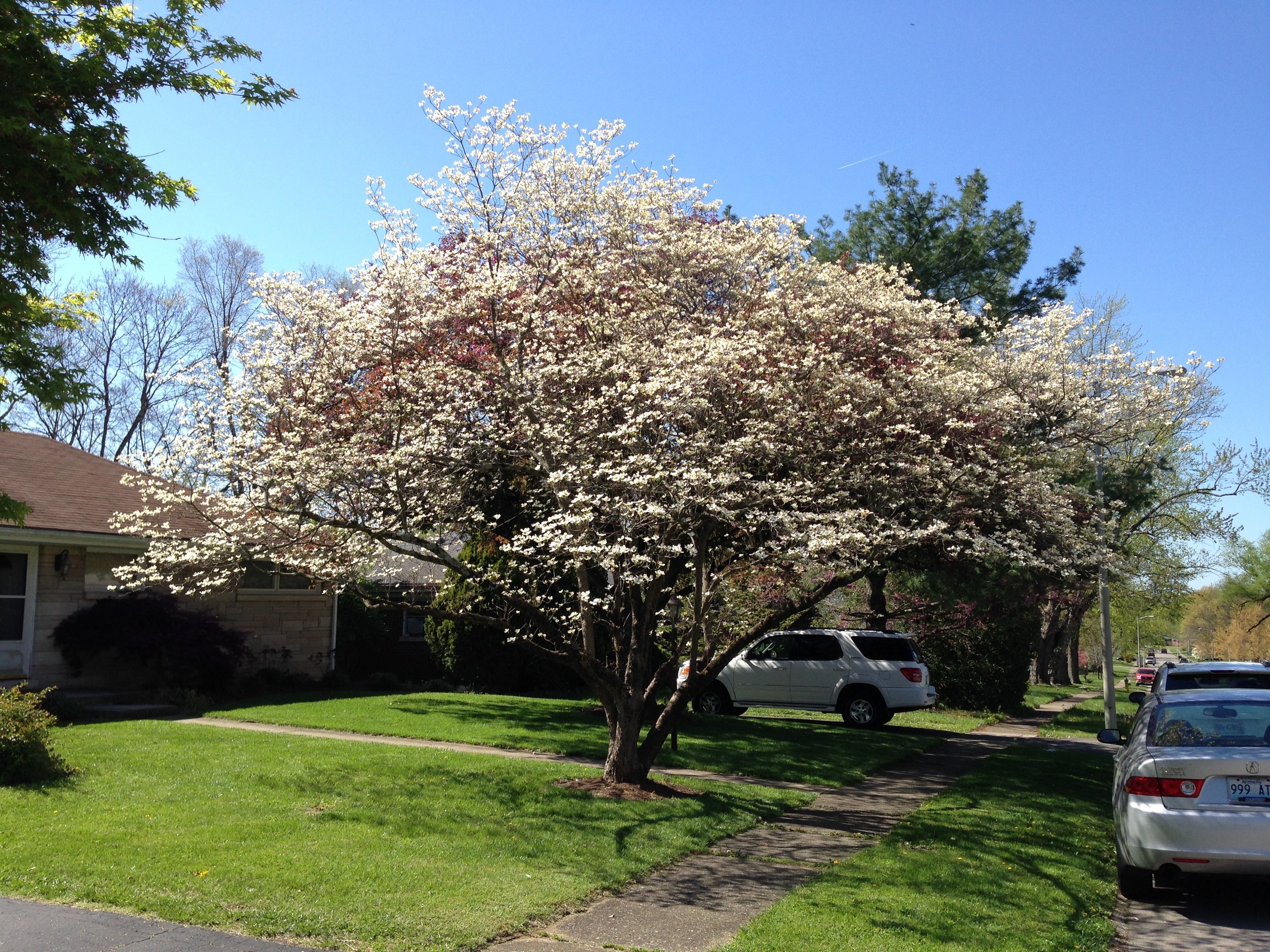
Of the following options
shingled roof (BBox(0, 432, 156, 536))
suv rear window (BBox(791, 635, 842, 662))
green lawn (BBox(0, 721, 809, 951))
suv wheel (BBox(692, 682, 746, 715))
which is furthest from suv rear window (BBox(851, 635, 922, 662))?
shingled roof (BBox(0, 432, 156, 536))

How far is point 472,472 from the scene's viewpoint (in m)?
10.7

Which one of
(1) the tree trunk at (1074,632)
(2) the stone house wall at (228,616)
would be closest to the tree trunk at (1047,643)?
(1) the tree trunk at (1074,632)

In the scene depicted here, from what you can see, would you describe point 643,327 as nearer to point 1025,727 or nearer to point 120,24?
point 120,24

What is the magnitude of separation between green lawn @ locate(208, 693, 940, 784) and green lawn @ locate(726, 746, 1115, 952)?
92.3 inches

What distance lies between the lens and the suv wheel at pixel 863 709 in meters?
17.1

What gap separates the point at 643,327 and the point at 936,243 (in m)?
11.4

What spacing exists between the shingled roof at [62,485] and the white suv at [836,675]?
10.4m

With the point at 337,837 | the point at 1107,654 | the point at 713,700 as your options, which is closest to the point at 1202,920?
the point at 337,837

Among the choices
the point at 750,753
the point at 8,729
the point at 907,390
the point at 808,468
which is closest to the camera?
the point at 8,729

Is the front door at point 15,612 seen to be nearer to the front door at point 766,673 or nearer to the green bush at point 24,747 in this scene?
the green bush at point 24,747

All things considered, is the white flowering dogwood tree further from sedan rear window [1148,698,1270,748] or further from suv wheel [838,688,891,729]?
suv wheel [838,688,891,729]

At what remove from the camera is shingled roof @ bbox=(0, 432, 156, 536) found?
48.6 feet

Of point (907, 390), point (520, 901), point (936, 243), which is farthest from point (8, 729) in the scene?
point (936, 243)

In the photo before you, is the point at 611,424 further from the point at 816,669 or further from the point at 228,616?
the point at 228,616
